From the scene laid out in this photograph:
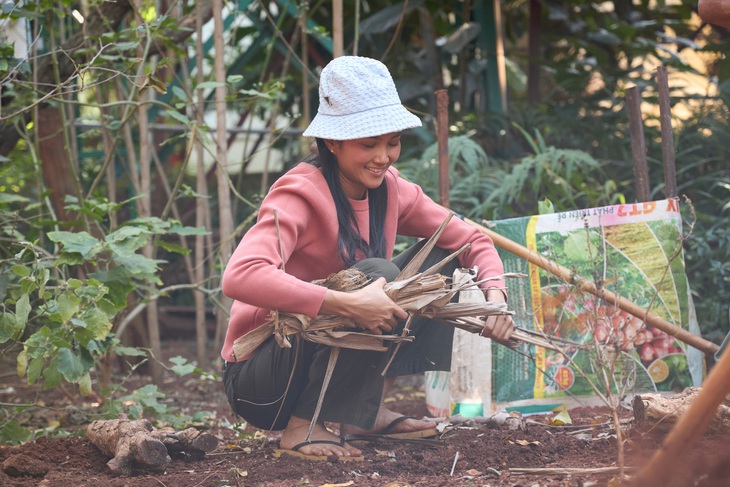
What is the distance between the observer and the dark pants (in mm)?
2281

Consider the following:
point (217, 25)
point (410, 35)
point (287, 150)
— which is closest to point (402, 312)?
point (217, 25)

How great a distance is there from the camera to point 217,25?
334 cm

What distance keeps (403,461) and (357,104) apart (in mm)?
1020

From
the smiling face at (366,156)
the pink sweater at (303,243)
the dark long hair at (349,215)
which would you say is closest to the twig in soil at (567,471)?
the pink sweater at (303,243)

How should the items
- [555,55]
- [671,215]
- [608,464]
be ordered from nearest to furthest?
1. [608,464]
2. [671,215]
3. [555,55]

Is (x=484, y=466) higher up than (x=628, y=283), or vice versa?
(x=628, y=283)

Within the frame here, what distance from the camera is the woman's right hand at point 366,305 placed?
2.10m

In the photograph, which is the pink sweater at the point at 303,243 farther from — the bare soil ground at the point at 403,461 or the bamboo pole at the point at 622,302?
the bare soil ground at the point at 403,461

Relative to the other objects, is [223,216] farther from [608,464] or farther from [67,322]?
[608,464]

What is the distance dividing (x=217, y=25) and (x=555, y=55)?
4.21 meters

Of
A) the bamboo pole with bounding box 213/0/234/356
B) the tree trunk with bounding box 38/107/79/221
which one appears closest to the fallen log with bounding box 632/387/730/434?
the bamboo pole with bounding box 213/0/234/356

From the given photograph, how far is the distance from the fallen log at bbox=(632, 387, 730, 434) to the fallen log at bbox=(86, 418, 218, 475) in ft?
3.99

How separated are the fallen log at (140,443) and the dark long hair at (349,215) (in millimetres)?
693

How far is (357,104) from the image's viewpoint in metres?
2.29
